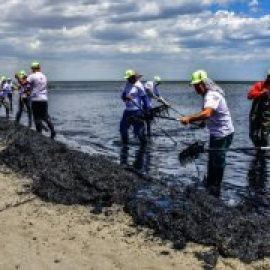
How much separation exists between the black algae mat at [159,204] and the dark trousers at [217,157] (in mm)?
720

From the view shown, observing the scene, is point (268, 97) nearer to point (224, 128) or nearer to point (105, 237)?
Result: point (224, 128)

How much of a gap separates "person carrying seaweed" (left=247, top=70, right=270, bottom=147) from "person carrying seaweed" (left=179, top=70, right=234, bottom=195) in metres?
4.35

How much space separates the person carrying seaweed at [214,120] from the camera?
8039mm

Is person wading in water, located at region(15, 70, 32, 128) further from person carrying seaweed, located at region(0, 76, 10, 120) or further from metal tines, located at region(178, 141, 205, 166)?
metal tines, located at region(178, 141, 205, 166)

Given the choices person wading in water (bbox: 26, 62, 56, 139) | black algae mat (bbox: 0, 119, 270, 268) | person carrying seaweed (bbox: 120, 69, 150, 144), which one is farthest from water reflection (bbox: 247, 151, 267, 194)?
person wading in water (bbox: 26, 62, 56, 139)

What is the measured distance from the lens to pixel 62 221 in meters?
6.92

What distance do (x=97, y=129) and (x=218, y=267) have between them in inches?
784

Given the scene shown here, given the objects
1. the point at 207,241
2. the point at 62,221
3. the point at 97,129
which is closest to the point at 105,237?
the point at 62,221

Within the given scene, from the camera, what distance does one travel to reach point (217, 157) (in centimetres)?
886

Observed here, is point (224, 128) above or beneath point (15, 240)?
above

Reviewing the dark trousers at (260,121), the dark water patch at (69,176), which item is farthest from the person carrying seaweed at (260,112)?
the dark water patch at (69,176)

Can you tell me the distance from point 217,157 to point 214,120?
0.68m

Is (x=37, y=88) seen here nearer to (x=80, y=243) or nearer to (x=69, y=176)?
(x=69, y=176)

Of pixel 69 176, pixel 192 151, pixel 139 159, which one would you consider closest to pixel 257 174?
pixel 139 159
